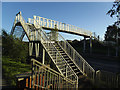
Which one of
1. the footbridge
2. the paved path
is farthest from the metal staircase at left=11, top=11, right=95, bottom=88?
the paved path

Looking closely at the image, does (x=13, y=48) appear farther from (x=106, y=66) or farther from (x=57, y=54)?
(x=106, y=66)

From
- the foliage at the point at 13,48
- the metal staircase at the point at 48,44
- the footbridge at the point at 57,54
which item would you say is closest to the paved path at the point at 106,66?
the footbridge at the point at 57,54

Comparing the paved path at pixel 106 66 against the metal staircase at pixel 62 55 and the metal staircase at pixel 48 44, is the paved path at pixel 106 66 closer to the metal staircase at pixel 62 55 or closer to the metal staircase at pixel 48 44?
the metal staircase at pixel 62 55

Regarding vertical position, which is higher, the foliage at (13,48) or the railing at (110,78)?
the foliage at (13,48)

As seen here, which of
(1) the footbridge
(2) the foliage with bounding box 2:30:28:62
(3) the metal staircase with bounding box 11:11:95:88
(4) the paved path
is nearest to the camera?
(1) the footbridge

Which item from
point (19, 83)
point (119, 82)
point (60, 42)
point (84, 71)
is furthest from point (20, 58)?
point (119, 82)

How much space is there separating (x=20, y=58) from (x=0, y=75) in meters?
3.15

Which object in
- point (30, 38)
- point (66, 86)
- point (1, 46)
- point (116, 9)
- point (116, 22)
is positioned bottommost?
point (66, 86)

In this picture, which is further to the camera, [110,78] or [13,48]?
[13,48]

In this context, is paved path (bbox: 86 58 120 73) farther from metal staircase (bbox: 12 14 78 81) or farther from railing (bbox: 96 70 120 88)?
metal staircase (bbox: 12 14 78 81)

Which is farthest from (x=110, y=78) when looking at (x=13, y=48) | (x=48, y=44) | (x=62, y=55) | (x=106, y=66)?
(x=13, y=48)

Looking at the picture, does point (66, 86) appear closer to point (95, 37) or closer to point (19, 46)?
point (19, 46)

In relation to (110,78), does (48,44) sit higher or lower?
higher

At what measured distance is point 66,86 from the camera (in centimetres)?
377
